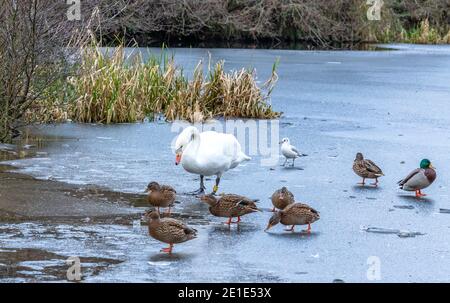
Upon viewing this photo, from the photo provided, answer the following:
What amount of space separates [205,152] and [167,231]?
253cm

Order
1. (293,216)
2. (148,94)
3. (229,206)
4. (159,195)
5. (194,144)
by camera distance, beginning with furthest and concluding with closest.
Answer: (148,94), (194,144), (159,195), (229,206), (293,216)

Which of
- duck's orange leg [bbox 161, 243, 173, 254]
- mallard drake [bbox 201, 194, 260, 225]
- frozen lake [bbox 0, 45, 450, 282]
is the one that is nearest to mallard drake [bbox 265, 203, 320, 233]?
frozen lake [bbox 0, 45, 450, 282]

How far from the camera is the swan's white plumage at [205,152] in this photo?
34.6 feet

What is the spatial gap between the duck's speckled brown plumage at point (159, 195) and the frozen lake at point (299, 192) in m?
0.34

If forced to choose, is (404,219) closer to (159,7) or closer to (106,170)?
(106,170)


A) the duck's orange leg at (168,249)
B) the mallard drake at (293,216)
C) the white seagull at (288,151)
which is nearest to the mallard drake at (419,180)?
the white seagull at (288,151)

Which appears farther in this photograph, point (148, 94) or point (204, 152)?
point (148, 94)

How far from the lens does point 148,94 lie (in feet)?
58.6

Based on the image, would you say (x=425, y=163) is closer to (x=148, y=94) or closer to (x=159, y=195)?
(x=159, y=195)

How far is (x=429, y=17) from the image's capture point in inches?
1868

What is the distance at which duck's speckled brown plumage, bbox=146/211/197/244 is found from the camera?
812 cm

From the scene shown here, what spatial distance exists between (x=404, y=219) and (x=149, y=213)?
9.05ft

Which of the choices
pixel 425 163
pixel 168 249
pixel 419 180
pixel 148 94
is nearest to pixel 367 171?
pixel 425 163
